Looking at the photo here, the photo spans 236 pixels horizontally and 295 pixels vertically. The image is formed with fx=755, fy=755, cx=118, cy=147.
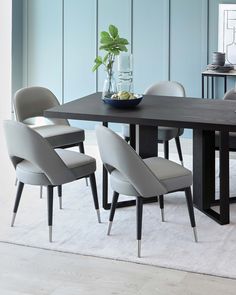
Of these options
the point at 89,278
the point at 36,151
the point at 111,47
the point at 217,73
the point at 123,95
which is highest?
the point at 111,47

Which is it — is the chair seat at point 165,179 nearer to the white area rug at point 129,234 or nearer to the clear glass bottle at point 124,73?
the white area rug at point 129,234

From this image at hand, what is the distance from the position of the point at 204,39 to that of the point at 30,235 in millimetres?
3672

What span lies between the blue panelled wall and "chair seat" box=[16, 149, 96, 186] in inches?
123

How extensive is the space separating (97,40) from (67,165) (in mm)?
3587

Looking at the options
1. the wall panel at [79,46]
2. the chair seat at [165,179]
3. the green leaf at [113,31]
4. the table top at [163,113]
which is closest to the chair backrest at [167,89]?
the table top at [163,113]

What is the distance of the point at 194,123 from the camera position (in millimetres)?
4918

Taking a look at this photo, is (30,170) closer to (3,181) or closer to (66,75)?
(3,181)

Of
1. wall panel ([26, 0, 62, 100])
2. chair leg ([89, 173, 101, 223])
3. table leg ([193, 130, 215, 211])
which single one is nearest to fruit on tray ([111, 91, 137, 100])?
table leg ([193, 130, 215, 211])

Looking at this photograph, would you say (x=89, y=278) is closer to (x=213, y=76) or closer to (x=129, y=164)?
(x=129, y=164)

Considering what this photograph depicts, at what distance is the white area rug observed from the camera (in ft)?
14.9

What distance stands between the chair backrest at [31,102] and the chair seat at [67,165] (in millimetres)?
1029

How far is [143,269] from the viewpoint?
4383mm

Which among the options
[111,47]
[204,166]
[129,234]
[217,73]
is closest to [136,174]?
[129,234]

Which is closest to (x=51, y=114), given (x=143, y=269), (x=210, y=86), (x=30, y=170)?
(x=30, y=170)
